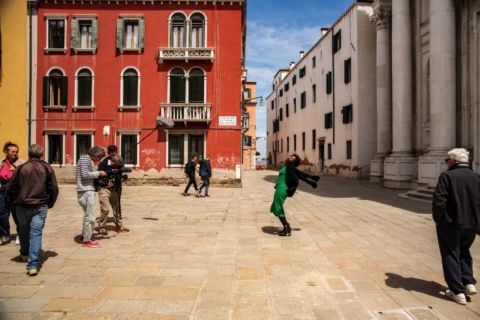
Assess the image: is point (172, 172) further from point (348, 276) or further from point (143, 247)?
point (348, 276)

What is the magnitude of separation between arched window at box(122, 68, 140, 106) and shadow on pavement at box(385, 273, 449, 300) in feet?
56.9

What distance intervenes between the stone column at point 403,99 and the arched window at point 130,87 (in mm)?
13515

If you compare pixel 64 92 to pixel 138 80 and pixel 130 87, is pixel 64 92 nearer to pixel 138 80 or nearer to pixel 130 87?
pixel 130 87

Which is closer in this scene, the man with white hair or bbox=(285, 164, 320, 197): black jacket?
the man with white hair

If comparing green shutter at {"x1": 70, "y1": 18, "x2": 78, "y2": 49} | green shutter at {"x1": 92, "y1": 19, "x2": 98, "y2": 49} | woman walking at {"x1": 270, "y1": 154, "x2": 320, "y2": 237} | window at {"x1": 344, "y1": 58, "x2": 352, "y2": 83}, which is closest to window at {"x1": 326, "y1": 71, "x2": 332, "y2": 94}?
window at {"x1": 344, "y1": 58, "x2": 352, "y2": 83}

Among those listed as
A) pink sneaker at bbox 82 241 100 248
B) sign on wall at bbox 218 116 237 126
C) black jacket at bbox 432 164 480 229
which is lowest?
pink sneaker at bbox 82 241 100 248

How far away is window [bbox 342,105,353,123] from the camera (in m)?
25.3

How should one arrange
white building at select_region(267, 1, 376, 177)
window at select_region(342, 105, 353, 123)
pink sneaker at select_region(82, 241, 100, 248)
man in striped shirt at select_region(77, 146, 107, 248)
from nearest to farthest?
1. man in striped shirt at select_region(77, 146, 107, 248)
2. pink sneaker at select_region(82, 241, 100, 248)
3. white building at select_region(267, 1, 376, 177)
4. window at select_region(342, 105, 353, 123)

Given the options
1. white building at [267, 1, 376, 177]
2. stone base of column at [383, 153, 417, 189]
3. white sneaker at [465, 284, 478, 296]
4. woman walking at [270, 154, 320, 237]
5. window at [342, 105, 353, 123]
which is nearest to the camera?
white sneaker at [465, 284, 478, 296]

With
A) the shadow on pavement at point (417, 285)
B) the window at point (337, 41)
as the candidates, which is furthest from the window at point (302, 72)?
the shadow on pavement at point (417, 285)

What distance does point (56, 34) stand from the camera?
19859 millimetres

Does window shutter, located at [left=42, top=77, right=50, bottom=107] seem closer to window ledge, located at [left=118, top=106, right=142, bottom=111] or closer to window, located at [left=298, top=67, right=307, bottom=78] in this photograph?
window ledge, located at [left=118, top=106, right=142, bottom=111]

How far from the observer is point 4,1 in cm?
845

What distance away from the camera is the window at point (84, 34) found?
19.5m
